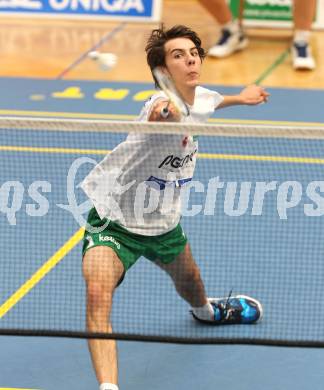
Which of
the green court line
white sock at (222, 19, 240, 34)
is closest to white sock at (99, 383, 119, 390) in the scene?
the green court line

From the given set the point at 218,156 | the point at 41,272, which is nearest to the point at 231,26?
the point at 218,156

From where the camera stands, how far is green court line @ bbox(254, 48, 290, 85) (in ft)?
33.4

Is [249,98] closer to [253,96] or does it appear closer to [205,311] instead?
[253,96]

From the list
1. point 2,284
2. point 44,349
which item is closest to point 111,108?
point 2,284

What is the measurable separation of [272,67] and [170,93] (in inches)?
252

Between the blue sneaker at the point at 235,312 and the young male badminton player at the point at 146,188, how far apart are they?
0.50m

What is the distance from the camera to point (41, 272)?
5883mm

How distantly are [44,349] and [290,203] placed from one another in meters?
2.51

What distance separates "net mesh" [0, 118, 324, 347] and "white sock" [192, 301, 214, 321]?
7cm

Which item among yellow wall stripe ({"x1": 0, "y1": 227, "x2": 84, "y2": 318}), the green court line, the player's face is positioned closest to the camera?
the player's face

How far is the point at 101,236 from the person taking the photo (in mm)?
4727

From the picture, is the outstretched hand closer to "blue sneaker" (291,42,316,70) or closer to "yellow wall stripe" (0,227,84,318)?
"yellow wall stripe" (0,227,84,318)

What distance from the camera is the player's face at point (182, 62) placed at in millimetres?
4633

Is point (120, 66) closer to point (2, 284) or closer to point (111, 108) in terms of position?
point (111, 108)
